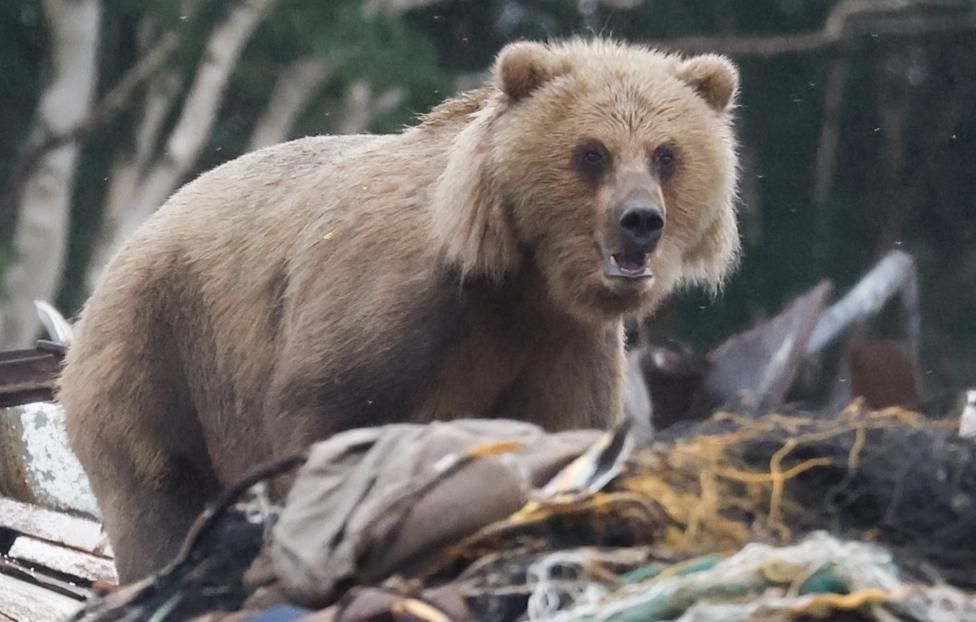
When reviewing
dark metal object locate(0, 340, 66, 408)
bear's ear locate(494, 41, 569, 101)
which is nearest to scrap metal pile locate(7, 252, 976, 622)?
bear's ear locate(494, 41, 569, 101)

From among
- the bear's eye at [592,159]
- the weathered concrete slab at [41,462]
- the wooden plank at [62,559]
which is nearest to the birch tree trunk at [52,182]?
the weathered concrete slab at [41,462]

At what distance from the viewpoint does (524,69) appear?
378 cm

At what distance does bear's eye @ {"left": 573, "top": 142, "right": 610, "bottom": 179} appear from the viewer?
3.62 meters

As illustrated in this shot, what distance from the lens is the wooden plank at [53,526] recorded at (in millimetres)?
5391

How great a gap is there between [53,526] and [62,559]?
31 cm

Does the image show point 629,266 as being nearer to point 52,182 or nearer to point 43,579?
point 43,579

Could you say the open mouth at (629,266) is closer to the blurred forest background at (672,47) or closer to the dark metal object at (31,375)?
the dark metal object at (31,375)

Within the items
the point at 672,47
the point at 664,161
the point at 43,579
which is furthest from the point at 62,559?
the point at 672,47

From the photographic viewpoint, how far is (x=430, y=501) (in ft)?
7.18

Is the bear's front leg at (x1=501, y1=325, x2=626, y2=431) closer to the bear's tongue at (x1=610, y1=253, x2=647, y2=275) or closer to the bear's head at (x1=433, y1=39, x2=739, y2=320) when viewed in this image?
the bear's head at (x1=433, y1=39, x2=739, y2=320)

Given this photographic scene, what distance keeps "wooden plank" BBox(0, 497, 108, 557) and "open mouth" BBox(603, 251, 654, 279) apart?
2531mm

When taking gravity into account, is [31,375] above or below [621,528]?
below

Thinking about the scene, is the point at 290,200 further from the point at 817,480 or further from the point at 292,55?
the point at 292,55

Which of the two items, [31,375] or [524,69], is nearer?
[524,69]
